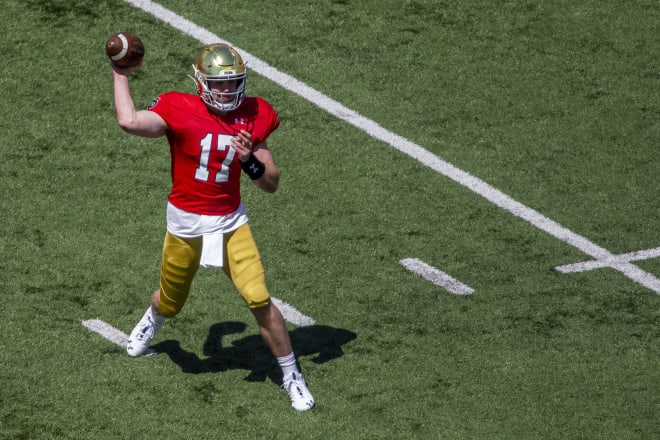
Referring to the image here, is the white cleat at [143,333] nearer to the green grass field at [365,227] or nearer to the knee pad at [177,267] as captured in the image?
the green grass field at [365,227]

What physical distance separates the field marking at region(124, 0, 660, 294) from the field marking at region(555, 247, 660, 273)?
3cm

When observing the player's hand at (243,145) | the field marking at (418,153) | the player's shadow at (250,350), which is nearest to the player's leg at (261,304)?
the player's shadow at (250,350)

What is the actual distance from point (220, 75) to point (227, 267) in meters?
1.12

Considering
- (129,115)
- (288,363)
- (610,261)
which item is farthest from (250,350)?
(610,261)

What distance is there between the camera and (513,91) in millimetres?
11000

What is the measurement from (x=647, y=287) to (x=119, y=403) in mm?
3858

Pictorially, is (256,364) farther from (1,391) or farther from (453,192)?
(453,192)

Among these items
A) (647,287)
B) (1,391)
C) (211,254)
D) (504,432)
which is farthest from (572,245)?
(1,391)

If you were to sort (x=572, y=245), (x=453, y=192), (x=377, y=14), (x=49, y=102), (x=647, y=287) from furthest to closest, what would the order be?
(x=377, y=14)
(x=49, y=102)
(x=453, y=192)
(x=572, y=245)
(x=647, y=287)

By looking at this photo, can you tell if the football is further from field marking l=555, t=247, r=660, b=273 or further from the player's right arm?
field marking l=555, t=247, r=660, b=273

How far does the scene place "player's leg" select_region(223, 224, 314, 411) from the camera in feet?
22.2

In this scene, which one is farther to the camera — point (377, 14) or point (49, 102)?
point (377, 14)

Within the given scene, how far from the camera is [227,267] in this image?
6.93m

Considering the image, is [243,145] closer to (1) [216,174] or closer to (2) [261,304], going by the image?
(1) [216,174]
